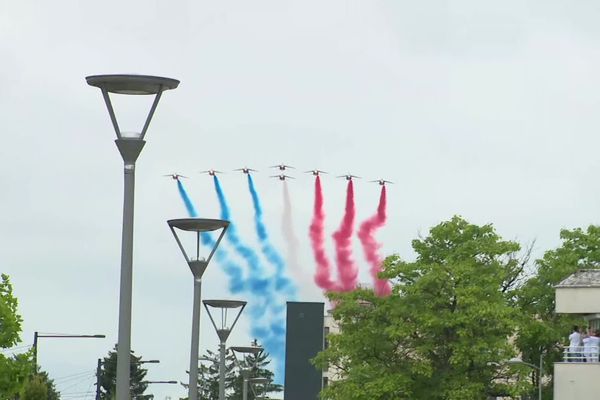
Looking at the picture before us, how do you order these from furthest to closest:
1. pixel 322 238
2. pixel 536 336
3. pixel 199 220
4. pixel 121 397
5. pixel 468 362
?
1. pixel 322 238
2. pixel 536 336
3. pixel 468 362
4. pixel 199 220
5. pixel 121 397

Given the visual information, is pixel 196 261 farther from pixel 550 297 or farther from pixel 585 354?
pixel 550 297

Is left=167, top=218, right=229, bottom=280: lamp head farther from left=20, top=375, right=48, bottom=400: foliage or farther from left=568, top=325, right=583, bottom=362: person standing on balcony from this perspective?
left=20, top=375, right=48, bottom=400: foliage

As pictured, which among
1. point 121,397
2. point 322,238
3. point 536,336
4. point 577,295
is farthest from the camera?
point 322,238

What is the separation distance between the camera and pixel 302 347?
11112 cm

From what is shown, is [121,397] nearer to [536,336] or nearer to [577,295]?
[577,295]

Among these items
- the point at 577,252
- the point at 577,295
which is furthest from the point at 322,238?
the point at 577,295

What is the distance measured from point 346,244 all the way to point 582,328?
1117 inches

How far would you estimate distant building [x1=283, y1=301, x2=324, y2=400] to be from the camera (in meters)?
108

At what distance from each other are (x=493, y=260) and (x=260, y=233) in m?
29.1

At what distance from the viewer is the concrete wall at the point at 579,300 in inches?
2623

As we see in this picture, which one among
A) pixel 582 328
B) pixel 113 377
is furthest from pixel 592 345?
pixel 113 377

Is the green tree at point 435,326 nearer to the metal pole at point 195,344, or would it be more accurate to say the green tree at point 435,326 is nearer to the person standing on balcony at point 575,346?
the person standing on balcony at point 575,346

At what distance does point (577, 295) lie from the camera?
66938mm

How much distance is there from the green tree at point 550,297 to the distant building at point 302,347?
2354 cm
